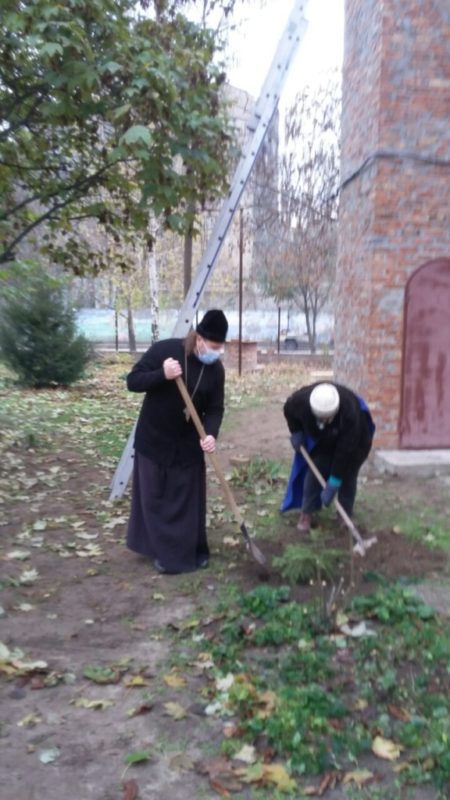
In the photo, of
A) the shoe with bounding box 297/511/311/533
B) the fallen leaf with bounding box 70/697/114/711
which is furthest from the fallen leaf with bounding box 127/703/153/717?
the shoe with bounding box 297/511/311/533

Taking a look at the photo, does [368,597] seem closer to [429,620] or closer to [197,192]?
[429,620]

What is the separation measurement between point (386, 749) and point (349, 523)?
2046mm

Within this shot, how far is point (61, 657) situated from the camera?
390cm

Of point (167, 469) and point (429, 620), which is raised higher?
point (167, 469)

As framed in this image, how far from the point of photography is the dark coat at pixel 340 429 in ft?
16.5

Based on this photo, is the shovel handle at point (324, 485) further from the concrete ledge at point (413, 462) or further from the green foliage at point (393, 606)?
the concrete ledge at point (413, 462)

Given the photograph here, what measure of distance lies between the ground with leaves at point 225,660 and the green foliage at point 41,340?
30.0 feet

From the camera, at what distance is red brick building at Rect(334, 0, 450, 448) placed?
7.05 meters

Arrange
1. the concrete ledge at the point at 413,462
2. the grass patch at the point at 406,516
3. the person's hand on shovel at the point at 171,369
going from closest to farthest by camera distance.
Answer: the person's hand on shovel at the point at 171,369 < the grass patch at the point at 406,516 < the concrete ledge at the point at 413,462

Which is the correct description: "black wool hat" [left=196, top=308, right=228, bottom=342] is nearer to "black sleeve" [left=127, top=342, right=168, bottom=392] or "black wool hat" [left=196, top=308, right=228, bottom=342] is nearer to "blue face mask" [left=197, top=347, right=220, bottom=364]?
"blue face mask" [left=197, top=347, right=220, bottom=364]

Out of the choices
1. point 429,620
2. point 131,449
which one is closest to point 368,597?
point 429,620

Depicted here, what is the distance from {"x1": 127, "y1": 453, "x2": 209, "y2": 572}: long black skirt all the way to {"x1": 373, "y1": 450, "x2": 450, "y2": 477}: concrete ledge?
9.19ft

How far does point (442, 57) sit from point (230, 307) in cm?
2920

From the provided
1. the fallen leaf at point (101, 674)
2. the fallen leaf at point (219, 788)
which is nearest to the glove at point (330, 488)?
the fallen leaf at point (101, 674)
